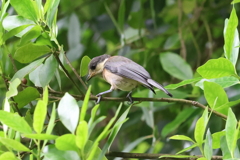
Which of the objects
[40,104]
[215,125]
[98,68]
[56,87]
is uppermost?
[40,104]

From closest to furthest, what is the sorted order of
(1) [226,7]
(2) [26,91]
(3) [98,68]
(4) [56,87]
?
1. (2) [26,91]
2. (3) [98,68]
3. (4) [56,87]
4. (1) [226,7]

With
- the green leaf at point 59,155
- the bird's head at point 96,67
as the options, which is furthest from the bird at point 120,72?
the green leaf at point 59,155

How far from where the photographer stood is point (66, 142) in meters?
0.84

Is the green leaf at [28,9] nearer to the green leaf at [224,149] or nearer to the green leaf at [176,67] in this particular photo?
the green leaf at [224,149]

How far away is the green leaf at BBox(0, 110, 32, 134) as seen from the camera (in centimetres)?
89

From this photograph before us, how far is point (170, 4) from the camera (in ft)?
9.46

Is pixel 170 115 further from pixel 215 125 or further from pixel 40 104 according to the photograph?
pixel 40 104

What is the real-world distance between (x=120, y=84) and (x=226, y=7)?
136cm

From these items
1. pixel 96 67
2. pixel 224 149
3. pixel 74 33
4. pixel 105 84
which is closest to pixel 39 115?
pixel 224 149

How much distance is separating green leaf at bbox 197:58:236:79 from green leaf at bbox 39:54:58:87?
0.48 m

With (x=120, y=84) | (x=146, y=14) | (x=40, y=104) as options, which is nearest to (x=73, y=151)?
(x=40, y=104)

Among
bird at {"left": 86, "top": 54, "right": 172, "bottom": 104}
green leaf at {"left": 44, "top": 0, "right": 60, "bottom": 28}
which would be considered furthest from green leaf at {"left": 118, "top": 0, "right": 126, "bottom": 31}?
green leaf at {"left": 44, "top": 0, "right": 60, "bottom": 28}

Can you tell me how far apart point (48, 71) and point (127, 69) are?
71 centimetres

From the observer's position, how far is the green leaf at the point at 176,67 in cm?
191
